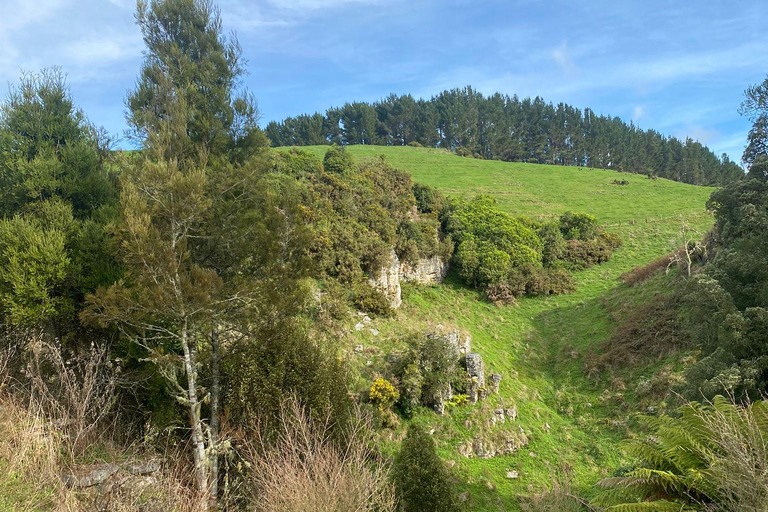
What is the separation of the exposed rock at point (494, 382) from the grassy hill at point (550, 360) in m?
0.45

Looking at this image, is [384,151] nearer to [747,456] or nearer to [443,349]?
[443,349]

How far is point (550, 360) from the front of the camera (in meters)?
20.3

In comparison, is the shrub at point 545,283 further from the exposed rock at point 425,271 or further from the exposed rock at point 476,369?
the exposed rock at point 476,369

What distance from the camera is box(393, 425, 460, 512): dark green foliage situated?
30.3 ft

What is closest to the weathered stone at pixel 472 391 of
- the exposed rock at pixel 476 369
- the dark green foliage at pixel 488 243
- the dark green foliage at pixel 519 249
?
the exposed rock at pixel 476 369

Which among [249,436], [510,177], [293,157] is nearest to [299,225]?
[249,436]

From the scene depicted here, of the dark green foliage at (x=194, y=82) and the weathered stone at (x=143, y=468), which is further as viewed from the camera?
the dark green foliage at (x=194, y=82)

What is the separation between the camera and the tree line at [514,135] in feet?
269

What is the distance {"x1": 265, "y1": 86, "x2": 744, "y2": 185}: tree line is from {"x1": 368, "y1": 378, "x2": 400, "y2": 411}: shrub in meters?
75.5

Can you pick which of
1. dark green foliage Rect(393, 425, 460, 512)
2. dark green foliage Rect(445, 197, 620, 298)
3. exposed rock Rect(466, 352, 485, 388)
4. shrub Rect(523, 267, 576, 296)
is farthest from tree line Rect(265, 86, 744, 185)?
dark green foliage Rect(393, 425, 460, 512)

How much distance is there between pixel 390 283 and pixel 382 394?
8.46 metres

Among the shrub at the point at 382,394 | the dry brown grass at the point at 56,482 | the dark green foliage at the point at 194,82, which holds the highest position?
the dark green foliage at the point at 194,82

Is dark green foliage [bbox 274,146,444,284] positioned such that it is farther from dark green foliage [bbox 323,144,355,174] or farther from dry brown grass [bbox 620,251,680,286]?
dry brown grass [bbox 620,251,680,286]

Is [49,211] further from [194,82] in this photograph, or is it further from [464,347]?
[464,347]
